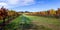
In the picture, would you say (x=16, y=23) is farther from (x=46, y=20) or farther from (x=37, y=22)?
(x=46, y=20)

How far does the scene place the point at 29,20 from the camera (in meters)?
2.08

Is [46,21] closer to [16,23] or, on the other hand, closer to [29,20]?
[29,20]

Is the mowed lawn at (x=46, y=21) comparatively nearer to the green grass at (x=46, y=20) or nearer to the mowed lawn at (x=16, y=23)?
the green grass at (x=46, y=20)

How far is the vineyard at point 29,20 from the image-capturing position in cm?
204

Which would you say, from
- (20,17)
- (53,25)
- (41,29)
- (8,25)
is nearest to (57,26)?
(53,25)

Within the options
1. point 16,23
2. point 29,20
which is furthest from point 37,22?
point 16,23

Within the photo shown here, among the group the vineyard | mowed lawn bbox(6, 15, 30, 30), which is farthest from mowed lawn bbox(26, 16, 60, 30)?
mowed lawn bbox(6, 15, 30, 30)

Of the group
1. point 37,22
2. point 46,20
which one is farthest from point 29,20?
point 46,20

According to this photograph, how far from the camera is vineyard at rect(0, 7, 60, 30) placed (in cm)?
204

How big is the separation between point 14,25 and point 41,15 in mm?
401

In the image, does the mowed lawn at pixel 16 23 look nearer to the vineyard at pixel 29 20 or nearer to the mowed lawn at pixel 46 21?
the vineyard at pixel 29 20

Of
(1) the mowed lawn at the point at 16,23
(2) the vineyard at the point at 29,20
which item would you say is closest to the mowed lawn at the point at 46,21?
(2) the vineyard at the point at 29,20

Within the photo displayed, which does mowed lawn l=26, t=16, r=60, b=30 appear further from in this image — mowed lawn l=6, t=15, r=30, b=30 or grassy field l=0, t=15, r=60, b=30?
mowed lawn l=6, t=15, r=30, b=30

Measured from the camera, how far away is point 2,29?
209cm
